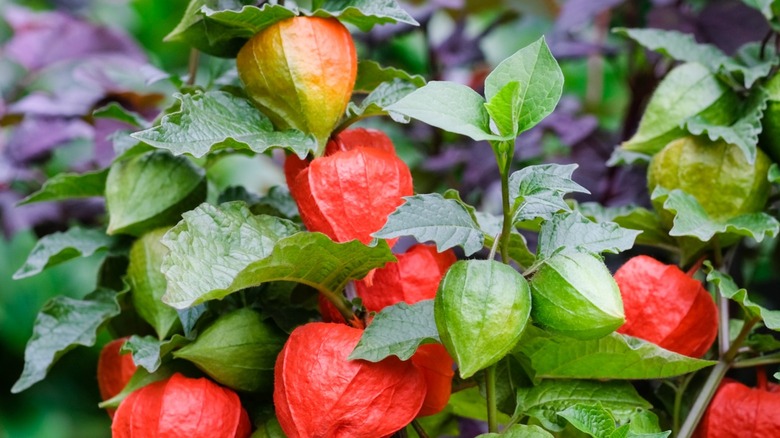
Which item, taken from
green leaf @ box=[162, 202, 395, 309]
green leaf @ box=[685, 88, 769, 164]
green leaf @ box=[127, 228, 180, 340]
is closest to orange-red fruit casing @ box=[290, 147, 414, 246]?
green leaf @ box=[162, 202, 395, 309]

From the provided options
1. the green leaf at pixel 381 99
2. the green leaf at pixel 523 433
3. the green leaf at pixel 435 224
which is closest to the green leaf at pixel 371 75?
the green leaf at pixel 381 99

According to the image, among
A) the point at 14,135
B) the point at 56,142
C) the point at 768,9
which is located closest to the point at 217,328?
the point at 768,9

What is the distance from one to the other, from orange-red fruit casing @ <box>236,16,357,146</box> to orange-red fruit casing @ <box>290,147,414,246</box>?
36 mm

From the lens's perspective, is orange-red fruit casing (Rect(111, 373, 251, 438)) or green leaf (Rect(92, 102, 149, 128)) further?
green leaf (Rect(92, 102, 149, 128))

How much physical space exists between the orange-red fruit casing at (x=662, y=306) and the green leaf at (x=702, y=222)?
30mm

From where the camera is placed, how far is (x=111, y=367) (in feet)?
1.92

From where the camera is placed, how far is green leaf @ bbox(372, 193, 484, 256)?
1.39 feet

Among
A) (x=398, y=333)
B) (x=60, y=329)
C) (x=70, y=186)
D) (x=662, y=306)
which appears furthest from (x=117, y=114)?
(x=662, y=306)

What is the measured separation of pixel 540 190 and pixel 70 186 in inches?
14.2

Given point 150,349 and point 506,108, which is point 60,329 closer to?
point 150,349

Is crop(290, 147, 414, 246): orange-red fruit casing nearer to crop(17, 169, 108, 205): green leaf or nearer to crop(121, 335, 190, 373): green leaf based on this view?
crop(121, 335, 190, 373): green leaf

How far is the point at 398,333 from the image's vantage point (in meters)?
0.45

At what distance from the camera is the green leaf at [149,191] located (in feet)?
1.84

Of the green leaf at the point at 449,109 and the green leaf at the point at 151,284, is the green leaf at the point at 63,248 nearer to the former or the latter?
Result: the green leaf at the point at 151,284
